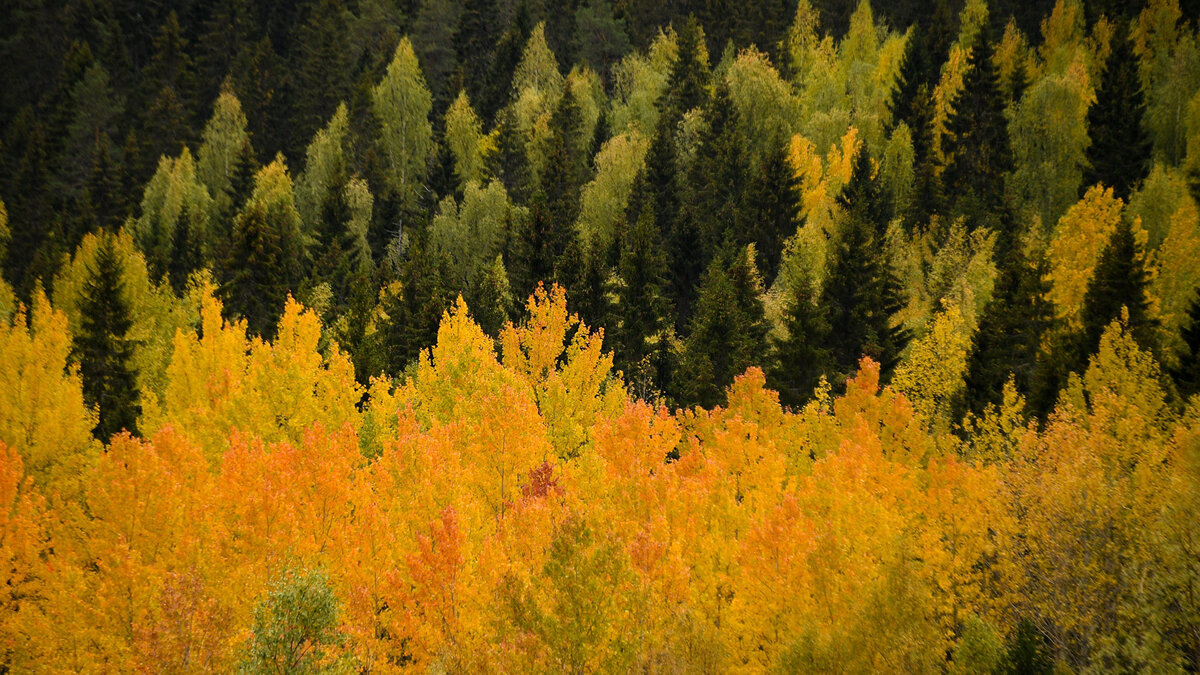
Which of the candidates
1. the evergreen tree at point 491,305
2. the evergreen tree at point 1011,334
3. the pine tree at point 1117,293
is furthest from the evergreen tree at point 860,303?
the evergreen tree at point 491,305

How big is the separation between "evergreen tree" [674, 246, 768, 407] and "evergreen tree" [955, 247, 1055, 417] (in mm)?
11805

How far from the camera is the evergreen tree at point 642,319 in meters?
51.5

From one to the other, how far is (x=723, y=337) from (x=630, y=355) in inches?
246

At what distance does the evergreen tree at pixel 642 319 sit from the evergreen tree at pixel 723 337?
1916 millimetres

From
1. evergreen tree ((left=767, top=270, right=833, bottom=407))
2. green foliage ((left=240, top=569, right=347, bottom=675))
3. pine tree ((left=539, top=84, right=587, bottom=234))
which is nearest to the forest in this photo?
green foliage ((left=240, top=569, right=347, bottom=675))

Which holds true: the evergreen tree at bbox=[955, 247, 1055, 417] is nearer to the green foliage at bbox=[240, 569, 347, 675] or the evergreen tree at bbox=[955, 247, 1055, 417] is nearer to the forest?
the forest

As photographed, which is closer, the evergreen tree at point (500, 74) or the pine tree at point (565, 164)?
the pine tree at point (565, 164)

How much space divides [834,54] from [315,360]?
65.5 metres

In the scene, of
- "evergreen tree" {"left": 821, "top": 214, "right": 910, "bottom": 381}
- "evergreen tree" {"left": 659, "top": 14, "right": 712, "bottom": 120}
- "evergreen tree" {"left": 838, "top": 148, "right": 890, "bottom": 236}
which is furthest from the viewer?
"evergreen tree" {"left": 659, "top": 14, "right": 712, "bottom": 120}

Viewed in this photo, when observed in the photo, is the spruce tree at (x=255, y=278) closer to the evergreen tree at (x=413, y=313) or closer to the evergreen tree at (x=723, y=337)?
the evergreen tree at (x=413, y=313)

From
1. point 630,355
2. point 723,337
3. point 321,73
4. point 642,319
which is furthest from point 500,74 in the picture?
point 723,337

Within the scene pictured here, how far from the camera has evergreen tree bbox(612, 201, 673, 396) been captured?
51469mm

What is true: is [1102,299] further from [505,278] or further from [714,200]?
[505,278]

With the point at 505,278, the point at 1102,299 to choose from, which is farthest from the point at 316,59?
the point at 1102,299
